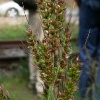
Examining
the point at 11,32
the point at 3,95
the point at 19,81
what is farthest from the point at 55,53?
the point at 11,32

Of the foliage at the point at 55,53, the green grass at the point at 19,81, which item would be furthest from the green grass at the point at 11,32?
the foliage at the point at 55,53

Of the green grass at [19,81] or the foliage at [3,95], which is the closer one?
the foliage at [3,95]

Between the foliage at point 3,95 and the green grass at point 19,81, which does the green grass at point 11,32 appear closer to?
the green grass at point 19,81

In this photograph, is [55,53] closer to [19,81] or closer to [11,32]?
[19,81]

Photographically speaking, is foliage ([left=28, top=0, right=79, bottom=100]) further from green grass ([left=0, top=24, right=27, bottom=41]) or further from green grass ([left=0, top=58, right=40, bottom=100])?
green grass ([left=0, top=24, right=27, bottom=41])

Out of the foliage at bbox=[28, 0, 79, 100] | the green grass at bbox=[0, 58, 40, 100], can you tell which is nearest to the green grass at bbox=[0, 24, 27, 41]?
the green grass at bbox=[0, 58, 40, 100]

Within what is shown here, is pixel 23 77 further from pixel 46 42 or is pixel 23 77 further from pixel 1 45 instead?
pixel 46 42

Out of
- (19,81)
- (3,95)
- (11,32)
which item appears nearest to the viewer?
(3,95)

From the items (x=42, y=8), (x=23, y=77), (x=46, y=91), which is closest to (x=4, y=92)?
(x=46, y=91)
